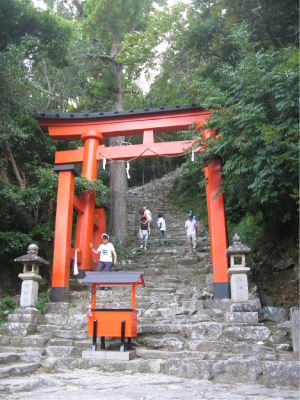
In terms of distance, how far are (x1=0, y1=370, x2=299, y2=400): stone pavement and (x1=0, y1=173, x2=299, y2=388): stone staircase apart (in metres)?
0.27

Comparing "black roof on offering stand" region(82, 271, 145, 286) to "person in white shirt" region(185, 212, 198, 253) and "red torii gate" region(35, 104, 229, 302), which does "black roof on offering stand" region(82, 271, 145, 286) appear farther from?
"person in white shirt" region(185, 212, 198, 253)

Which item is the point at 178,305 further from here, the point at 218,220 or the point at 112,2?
the point at 112,2

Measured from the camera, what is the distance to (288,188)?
7008 mm

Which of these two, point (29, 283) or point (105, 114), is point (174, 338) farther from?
point (105, 114)

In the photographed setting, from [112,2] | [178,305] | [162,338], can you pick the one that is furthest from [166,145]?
[112,2]

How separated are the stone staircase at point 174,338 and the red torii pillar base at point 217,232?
42 cm

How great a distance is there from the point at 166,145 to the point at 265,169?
3.40 m

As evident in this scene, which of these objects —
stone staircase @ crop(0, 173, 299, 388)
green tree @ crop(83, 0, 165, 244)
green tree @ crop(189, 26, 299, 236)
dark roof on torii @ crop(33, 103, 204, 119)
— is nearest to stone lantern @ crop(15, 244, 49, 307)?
stone staircase @ crop(0, 173, 299, 388)

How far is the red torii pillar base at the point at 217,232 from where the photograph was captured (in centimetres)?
772

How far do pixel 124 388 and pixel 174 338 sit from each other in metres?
1.87

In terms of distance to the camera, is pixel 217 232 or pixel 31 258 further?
pixel 217 232

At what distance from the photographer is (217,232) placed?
8.17 metres

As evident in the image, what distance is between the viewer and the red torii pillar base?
7.72m

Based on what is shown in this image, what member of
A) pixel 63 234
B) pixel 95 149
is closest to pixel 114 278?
pixel 63 234
